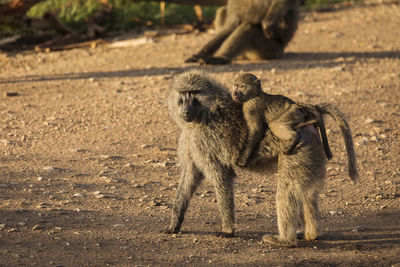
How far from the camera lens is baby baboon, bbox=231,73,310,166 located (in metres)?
4.00

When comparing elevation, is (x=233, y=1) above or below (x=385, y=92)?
above

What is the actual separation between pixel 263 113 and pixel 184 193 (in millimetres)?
759

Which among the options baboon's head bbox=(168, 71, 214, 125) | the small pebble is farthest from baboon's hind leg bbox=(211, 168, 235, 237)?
the small pebble

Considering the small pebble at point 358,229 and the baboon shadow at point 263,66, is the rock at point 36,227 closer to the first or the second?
the small pebble at point 358,229

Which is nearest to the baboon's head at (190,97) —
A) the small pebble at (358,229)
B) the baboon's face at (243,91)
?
the baboon's face at (243,91)

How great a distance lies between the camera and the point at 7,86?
777cm

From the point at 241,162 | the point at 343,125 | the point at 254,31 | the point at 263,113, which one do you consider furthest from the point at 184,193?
the point at 254,31

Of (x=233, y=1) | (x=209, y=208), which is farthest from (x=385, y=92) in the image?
(x=209, y=208)

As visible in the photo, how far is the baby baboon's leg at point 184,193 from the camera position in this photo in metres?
4.27

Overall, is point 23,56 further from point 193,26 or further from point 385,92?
point 385,92

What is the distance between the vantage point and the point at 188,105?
4016 millimetres

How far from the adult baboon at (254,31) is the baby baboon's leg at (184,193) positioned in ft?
14.7

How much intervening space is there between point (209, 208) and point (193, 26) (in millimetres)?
6809

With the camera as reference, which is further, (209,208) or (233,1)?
(233,1)
